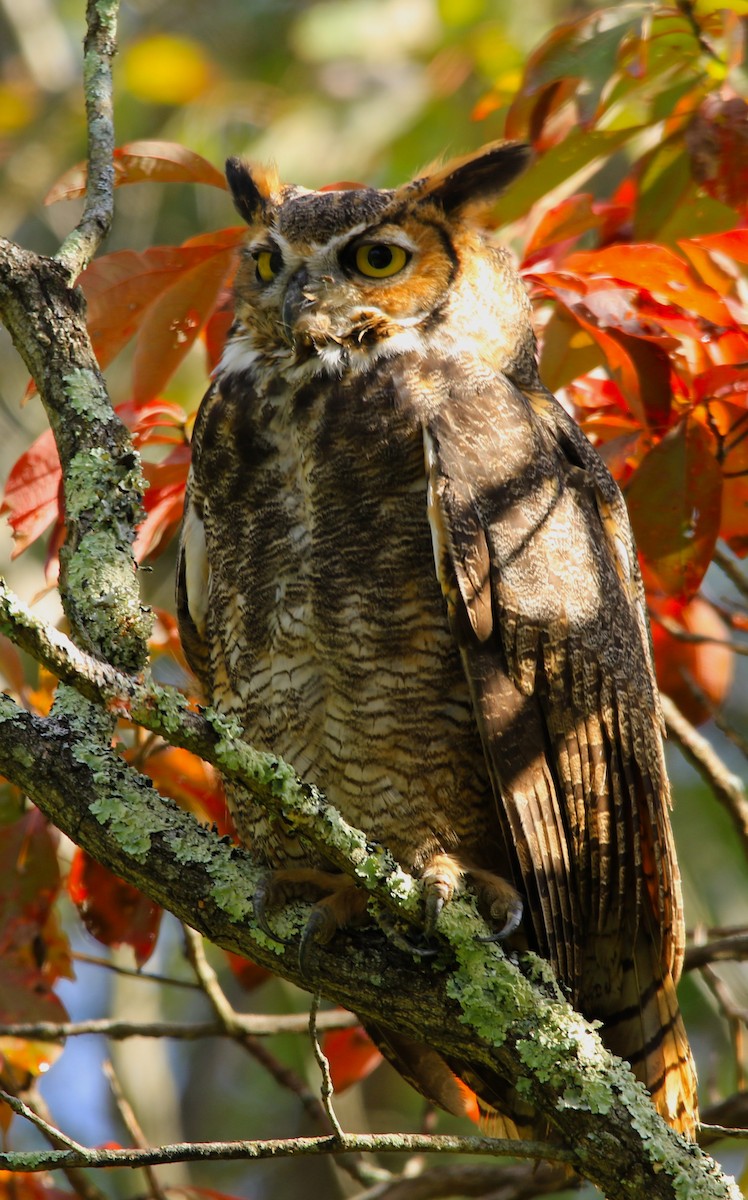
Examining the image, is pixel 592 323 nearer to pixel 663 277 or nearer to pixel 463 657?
pixel 663 277

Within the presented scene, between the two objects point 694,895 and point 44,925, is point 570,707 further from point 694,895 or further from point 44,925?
point 694,895

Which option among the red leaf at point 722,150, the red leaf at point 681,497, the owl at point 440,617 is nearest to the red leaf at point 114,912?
the owl at point 440,617

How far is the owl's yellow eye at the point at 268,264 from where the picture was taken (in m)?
2.28

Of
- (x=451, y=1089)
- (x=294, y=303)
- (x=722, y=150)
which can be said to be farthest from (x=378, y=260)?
(x=451, y=1089)

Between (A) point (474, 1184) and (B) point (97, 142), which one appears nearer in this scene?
(B) point (97, 142)

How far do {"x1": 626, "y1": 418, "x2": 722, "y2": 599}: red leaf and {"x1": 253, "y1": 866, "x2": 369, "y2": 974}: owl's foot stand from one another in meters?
0.77

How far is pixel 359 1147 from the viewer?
1.51 metres

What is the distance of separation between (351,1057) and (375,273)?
1722mm

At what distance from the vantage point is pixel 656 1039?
209 centimetres

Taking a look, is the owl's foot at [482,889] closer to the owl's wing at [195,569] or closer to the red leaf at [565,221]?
the owl's wing at [195,569]

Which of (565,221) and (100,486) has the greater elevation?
(565,221)

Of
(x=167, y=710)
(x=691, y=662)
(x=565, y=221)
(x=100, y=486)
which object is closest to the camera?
(x=167, y=710)

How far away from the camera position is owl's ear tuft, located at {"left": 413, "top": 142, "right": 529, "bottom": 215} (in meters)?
2.34

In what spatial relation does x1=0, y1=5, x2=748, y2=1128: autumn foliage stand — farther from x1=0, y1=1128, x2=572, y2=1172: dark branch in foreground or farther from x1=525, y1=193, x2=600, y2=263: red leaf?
x1=0, y1=1128, x2=572, y2=1172: dark branch in foreground
